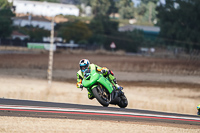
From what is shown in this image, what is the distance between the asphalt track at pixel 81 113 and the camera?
11712mm

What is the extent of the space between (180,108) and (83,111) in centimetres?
1190

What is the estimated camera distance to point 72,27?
8856 cm

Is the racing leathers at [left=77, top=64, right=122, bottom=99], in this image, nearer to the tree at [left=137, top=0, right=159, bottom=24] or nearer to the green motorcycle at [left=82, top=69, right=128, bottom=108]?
the green motorcycle at [left=82, top=69, right=128, bottom=108]

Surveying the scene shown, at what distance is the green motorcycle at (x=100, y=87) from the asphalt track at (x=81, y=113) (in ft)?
2.11

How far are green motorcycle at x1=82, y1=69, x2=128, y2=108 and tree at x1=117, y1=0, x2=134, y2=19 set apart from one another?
169182mm

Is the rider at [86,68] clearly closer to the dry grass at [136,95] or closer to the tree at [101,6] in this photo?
the dry grass at [136,95]

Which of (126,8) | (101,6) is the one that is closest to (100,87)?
(101,6)

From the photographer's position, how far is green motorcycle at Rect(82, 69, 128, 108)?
13797 millimetres

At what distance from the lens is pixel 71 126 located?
1030 centimetres

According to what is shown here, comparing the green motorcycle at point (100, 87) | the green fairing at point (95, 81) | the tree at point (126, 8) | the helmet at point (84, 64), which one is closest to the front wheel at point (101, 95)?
the green motorcycle at point (100, 87)

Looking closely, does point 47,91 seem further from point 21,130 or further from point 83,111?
point 21,130

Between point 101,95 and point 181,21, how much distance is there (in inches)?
2792

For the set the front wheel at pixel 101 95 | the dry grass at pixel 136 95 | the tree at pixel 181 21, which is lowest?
the dry grass at pixel 136 95

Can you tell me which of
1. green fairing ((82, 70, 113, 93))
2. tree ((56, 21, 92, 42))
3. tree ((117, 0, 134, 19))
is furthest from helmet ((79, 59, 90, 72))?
tree ((117, 0, 134, 19))
